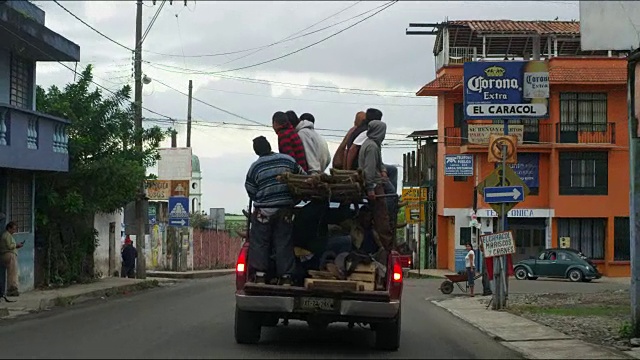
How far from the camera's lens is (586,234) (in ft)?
147

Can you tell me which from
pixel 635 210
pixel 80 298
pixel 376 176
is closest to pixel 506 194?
pixel 635 210

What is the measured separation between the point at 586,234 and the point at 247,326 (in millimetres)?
36780

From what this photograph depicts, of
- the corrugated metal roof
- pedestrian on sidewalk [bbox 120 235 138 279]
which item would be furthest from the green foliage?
the corrugated metal roof

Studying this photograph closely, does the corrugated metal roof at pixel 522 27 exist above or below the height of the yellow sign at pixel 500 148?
above

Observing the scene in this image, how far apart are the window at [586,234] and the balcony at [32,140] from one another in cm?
2924

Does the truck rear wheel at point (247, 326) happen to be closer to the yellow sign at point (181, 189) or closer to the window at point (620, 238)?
the yellow sign at point (181, 189)

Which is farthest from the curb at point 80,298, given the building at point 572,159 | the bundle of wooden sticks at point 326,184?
the building at point 572,159

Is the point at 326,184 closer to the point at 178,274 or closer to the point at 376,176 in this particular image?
the point at 376,176

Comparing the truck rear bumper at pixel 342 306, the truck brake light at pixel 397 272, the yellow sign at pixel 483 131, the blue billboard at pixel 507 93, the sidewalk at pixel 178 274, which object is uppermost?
the blue billboard at pixel 507 93

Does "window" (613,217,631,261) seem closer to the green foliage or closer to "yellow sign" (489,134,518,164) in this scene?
the green foliage

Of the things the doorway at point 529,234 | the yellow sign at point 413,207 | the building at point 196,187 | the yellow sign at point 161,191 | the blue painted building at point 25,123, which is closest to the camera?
the blue painted building at point 25,123

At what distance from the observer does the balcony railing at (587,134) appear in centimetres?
4369

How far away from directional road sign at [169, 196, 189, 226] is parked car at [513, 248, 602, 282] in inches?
609

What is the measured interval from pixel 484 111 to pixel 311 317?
10.5 m
